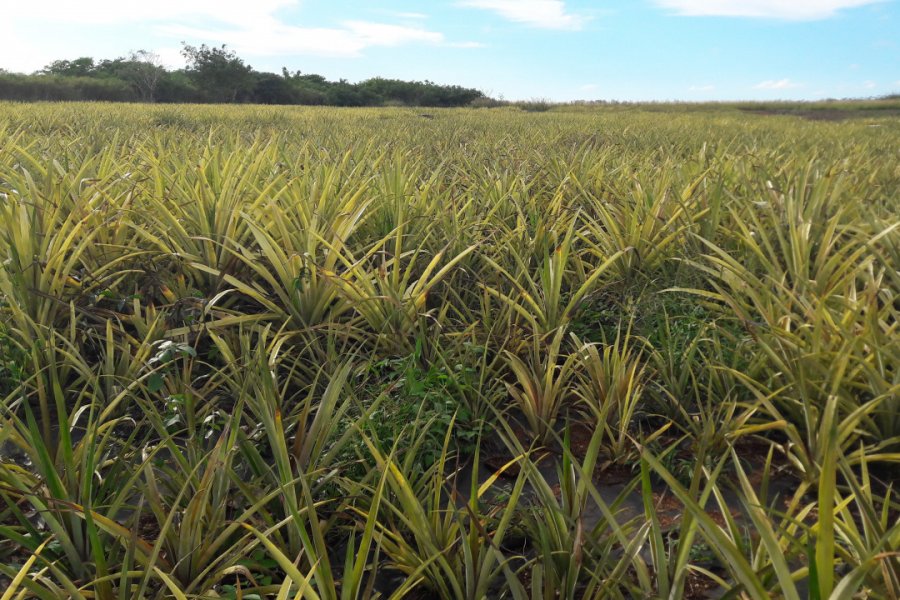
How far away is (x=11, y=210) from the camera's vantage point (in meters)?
2.08

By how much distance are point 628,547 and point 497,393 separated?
68 cm

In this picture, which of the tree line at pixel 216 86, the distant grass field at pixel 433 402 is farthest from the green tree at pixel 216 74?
the distant grass field at pixel 433 402

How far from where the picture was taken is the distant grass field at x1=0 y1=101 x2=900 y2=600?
1.00 metres

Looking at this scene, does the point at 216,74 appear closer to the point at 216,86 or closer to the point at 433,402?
the point at 216,86

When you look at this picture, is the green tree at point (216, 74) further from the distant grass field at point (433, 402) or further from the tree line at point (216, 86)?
the distant grass field at point (433, 402)

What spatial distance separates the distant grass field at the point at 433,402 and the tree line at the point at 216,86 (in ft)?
90.6

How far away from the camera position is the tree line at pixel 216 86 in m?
27.2

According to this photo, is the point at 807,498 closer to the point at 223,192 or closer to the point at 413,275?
the point at 413,275

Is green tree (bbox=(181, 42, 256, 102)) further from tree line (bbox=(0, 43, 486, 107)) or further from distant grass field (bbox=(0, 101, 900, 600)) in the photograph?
distant grass field (bbox=(0, 101, 900, 600))

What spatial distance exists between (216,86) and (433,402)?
36098 mm

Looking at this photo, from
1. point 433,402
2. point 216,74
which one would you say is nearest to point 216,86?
point 216,74

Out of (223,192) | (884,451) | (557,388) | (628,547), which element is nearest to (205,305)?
(223,192)

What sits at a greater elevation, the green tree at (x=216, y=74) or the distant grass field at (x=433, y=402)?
the green tree at (x=216, y=74)

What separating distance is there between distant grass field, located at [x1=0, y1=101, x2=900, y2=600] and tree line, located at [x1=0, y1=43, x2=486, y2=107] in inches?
1088
